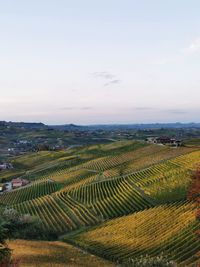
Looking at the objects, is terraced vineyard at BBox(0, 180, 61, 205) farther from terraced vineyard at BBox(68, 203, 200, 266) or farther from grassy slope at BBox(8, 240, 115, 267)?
grassy slope at BBox(8, 240, 115, 267)

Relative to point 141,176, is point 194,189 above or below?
above

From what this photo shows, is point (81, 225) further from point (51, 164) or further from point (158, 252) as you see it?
point (51, 164)

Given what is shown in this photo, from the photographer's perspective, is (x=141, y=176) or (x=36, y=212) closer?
(x=36, y=212)

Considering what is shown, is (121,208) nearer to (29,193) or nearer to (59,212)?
(59,212)

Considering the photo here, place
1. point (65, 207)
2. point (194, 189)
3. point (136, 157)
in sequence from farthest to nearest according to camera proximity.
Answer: point (136, 157) < point (65, 207) < point (194, 189)

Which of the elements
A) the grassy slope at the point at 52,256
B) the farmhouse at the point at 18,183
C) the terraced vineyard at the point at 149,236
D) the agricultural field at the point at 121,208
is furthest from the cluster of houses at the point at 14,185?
the grassy slope at the point at 52,256

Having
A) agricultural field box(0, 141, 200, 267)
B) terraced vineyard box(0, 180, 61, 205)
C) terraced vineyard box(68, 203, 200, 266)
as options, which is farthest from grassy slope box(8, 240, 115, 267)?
terraced vineyard box(0, 180, 61, 205)

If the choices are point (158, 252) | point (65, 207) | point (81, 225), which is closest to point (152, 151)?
point (65, 207)
